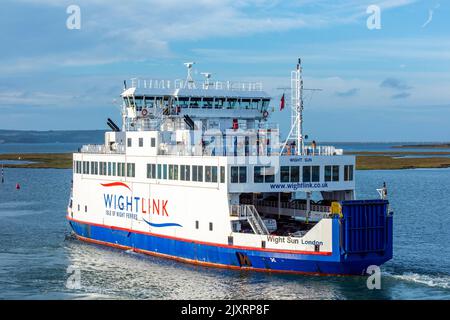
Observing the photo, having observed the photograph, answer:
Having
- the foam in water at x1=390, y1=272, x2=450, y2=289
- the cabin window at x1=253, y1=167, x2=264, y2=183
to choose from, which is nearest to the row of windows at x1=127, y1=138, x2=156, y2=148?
the cabin window at x1=253, y1=167, x2=264, y2=183

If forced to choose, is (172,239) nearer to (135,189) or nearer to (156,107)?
(135,189)

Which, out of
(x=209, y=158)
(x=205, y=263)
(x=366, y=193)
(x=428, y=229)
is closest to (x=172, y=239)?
(x=205, y=263)

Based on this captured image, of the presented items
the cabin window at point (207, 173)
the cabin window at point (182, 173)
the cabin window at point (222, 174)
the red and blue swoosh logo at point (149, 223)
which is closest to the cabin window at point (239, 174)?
the cabin window at point (222, 174)

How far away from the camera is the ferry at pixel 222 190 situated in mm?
33312

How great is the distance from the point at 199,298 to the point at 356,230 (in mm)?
7391

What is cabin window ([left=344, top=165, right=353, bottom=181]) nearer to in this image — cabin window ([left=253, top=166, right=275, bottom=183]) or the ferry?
the ferry

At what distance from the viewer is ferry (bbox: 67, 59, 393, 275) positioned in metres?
33.3

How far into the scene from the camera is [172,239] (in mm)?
39219

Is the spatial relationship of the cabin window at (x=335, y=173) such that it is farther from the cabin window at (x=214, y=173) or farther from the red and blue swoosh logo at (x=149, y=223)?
the red and blue swoosh logo at (x=149, y=223)

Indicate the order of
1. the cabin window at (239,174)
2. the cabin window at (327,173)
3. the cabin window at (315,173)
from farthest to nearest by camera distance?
the cabin window at (327,173) < the cabin window at (315,173) < the cabin window at (239,174)

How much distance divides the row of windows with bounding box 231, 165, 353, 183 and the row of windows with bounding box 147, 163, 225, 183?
2.66 ft

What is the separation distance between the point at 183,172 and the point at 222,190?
143 inches

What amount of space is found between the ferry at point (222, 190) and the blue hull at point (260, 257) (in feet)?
0.17

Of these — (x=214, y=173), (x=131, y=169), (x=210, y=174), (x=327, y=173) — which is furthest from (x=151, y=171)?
(x=327, y=173)
